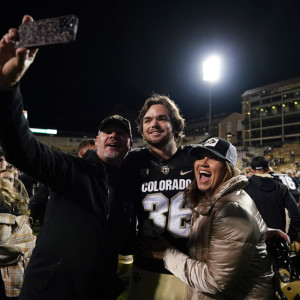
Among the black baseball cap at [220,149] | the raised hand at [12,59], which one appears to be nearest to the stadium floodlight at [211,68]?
the black baseball cap at [220,149]

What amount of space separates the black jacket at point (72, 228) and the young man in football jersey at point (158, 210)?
37 cm

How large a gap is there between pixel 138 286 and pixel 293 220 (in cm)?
326

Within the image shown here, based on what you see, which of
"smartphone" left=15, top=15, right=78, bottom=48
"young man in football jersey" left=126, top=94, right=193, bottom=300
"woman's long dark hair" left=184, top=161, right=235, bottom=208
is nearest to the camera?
"smartphone" left=15, top=15, right=78, bottom=48

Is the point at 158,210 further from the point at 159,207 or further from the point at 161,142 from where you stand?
the point at 161,142

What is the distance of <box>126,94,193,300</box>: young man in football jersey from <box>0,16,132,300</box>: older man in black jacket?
0.34 meters

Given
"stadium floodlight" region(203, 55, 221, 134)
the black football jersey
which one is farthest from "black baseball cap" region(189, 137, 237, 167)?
"stadium floodlight" region(203, 55, 221, 134)

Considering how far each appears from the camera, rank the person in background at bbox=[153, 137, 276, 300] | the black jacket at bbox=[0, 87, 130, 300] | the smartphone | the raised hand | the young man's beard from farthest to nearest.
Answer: the young man's beard, the black jacket at bbox=[0, 87, 130, 300], the person in background at bbox=[153, 137, 276, 300], the raised hand, the smartphone

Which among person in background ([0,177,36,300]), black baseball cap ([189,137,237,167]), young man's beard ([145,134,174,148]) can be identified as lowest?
person in background ([0,177,36,300])

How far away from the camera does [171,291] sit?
2461mm

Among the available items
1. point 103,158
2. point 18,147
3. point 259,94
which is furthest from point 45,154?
point 259,94

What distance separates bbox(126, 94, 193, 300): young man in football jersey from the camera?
2457 millimetres

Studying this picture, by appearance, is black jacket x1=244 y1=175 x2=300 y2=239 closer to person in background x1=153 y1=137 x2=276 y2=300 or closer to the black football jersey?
the black football jersey

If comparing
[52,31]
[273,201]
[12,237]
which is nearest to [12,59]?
[52,31]

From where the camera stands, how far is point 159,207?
253 centimetres
